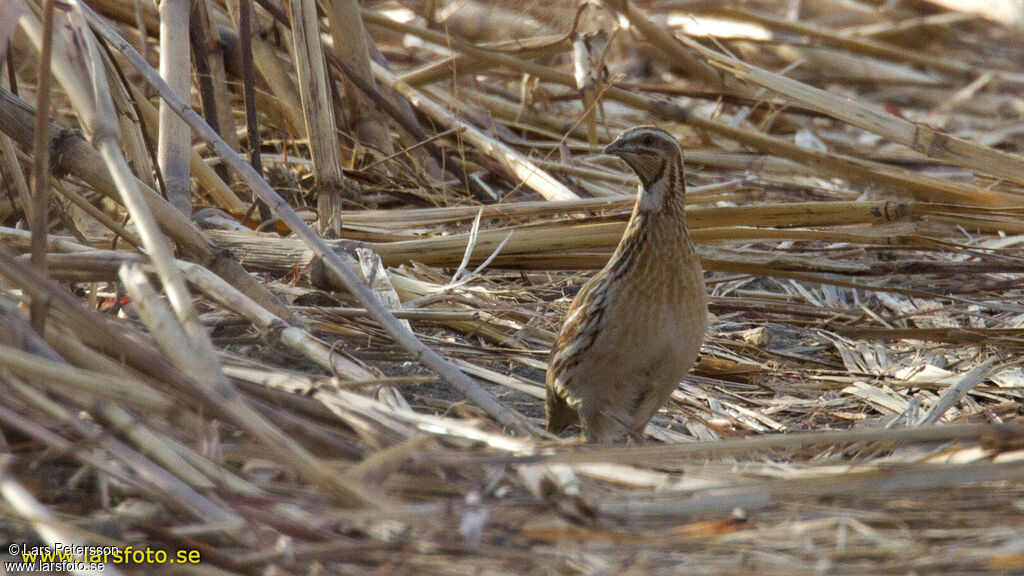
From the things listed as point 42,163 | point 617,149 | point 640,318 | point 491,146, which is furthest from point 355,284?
point 491,146

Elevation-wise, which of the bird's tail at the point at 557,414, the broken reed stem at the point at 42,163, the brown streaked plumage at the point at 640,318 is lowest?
the bird's tail at the point at 557,414

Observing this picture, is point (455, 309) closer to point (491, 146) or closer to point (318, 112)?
point (318, 112)

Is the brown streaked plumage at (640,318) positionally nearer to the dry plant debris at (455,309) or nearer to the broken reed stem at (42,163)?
the dry plant debris at (455,309)

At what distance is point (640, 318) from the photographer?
3.72 meters

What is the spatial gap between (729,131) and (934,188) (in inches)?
45.5

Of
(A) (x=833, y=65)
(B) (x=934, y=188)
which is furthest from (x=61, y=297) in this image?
(A) (x=833, y=65)

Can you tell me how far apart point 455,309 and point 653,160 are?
3.13ft

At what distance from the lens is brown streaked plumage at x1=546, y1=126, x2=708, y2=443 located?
3729 mm

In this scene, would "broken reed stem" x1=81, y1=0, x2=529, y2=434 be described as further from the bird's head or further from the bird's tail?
the bird's head

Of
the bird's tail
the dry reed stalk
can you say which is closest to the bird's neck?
the bird's tail

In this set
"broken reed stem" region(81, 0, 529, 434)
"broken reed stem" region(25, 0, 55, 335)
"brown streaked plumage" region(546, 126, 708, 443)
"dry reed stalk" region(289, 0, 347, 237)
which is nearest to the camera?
"broken reed stem" region(25, 0, 55, 335)

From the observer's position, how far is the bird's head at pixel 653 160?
3908 mm

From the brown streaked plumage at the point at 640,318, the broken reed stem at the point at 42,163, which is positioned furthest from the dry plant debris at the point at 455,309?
the brown streaked plumage at the point at 640,318

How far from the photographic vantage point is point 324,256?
10.3 feet
